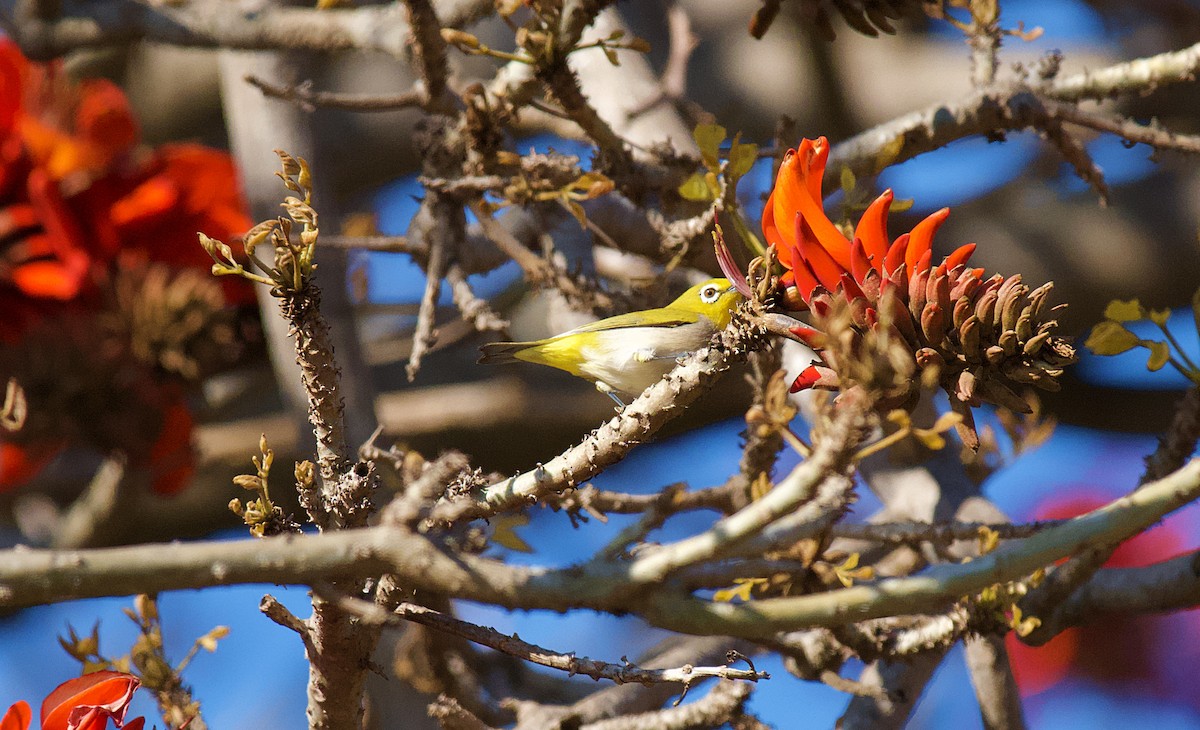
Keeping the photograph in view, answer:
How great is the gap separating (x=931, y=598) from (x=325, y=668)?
0.60 m

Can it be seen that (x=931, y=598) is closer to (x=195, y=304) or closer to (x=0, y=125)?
(x=195, y=304)

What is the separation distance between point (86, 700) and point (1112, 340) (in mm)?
1147

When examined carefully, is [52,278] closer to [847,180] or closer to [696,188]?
[696,188]

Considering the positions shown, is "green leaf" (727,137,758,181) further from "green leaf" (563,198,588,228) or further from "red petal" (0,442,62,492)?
"red petal" (0,442,62,492)

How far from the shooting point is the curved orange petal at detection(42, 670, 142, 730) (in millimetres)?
1002

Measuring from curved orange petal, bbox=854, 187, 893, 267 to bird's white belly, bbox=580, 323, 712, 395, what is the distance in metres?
0.58

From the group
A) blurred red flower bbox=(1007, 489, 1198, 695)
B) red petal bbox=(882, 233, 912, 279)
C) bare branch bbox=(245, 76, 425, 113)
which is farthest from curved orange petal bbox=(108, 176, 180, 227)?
blurred red flower bbox=(1007, 489, 1198, 695)

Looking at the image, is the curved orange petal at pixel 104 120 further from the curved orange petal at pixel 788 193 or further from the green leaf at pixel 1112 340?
the green leaf at pixel 1112 340

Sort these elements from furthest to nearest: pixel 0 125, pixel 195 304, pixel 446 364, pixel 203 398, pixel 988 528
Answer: pixel 446 364
pixel 203 398
pixel 195 304
pixel 0 125
pixel 988 528

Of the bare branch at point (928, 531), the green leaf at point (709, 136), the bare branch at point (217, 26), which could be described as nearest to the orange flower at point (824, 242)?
the green leaf at point (709, 136)

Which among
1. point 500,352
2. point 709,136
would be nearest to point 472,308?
point 500,352

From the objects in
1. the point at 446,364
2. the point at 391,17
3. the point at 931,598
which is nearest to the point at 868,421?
the point at 931,598

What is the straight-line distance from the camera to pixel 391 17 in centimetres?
198

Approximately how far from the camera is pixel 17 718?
99 centimetres
